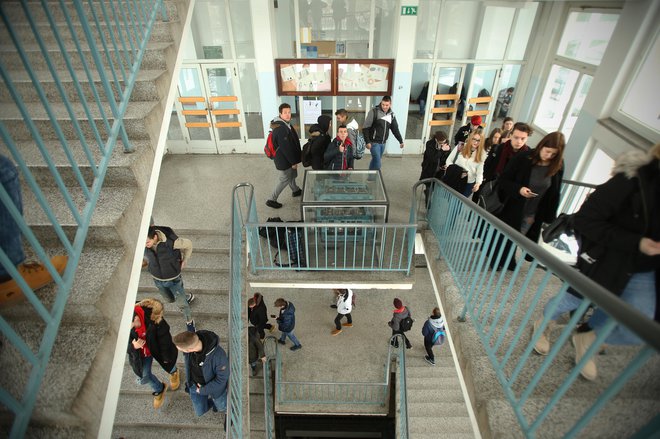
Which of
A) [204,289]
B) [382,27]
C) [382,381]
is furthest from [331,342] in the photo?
[382,27]

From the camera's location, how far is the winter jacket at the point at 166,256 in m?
3.81

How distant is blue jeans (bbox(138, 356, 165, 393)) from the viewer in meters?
3.65

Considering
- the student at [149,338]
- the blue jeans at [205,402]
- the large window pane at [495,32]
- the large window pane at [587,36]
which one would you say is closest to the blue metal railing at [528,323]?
the blue jeans at [205,402]

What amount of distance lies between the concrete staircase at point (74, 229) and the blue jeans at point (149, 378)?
81.9 inches

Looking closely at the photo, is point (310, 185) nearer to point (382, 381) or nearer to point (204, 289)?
point (204, 289)

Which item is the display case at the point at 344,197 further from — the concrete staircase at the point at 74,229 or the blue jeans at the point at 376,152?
the concrete staircase at the point at 74,229

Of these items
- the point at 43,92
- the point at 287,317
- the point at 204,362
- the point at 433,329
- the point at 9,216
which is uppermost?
the point at 43,92

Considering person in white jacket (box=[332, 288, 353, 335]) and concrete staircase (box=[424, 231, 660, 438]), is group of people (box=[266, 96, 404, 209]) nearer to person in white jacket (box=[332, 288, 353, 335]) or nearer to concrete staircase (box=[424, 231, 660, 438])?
person in white jacket (box=[332, 288, 353, 335])

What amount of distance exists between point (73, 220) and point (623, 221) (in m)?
3.21

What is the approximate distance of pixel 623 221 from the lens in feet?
6.70

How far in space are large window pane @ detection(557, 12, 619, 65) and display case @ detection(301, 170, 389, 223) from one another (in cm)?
479

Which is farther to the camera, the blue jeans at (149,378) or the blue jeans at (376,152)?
the blue jeans at (376,152)

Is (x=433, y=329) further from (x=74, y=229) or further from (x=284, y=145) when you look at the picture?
(x=74, y=229)

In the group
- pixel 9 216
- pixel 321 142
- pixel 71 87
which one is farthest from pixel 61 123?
pixel 321 142
